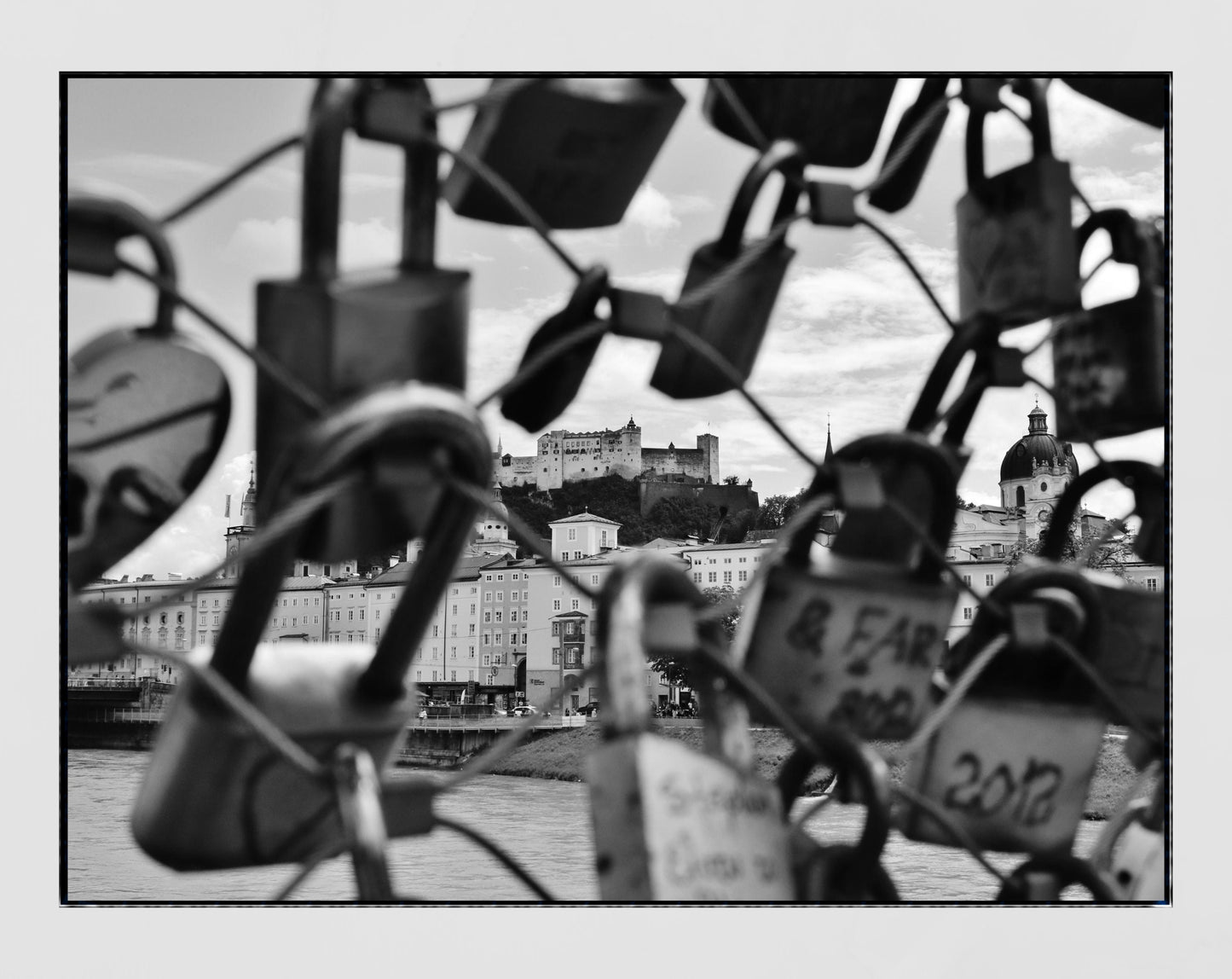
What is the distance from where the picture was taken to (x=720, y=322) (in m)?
0.48

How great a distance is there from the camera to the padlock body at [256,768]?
382 mm

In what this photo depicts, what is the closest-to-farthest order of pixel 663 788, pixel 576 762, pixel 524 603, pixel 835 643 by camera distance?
1. pixel 663 788
2. pixel 835 643
3. pixel 576 762
4. pixel 524 603

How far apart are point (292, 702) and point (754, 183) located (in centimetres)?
24

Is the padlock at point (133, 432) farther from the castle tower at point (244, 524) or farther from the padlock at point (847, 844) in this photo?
the padlock at point (847, 844)

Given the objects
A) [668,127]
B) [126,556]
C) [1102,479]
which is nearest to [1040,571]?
[1102,479]

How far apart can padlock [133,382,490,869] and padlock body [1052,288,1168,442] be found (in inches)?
13.3

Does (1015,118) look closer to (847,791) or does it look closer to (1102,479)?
(1102,479)

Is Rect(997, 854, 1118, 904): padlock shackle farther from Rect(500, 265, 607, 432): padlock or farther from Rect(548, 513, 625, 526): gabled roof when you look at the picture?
Rect(548, 513, 625, 526): gabled roof

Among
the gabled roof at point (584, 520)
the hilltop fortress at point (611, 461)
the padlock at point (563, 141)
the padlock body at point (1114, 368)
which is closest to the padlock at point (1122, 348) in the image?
the padlock body at point (1114, 368)

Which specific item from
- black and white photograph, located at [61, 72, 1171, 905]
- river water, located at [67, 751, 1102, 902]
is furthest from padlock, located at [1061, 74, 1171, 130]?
river water, located at [67, 751, 1102, 902]

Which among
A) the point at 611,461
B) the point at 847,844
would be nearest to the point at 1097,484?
the point at 847,844

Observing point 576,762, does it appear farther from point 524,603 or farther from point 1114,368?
point 1114,368

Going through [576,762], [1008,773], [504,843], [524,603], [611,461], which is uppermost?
[611,461]

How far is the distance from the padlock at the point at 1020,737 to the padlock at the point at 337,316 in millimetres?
238
